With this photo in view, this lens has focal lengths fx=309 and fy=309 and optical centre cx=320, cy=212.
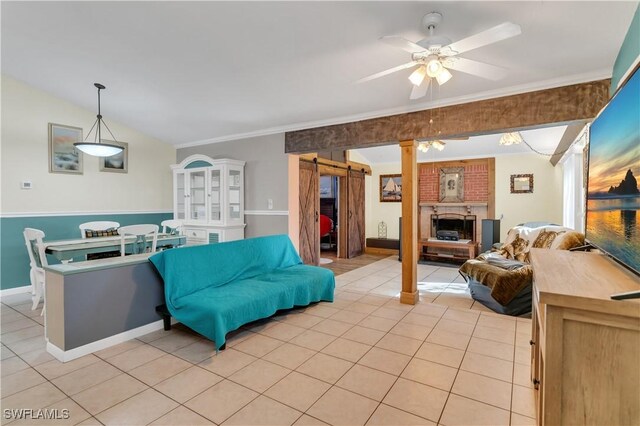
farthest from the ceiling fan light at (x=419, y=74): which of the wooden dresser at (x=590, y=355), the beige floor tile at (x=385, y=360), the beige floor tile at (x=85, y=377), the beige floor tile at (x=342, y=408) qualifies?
the beige floor tile at (x=85, y=377)

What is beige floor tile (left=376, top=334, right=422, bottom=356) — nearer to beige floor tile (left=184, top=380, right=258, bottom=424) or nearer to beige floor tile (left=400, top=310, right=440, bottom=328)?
beige floor tile (left=400, top=310, right=440, bottom=328)

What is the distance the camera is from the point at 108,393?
2.05 metres

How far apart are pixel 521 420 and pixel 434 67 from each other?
230 centimetres

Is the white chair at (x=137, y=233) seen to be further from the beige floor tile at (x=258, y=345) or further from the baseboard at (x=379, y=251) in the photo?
the baseboard at (x=379, y=251)

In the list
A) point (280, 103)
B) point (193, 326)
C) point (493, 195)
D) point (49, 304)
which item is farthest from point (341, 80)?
point (493, 195)

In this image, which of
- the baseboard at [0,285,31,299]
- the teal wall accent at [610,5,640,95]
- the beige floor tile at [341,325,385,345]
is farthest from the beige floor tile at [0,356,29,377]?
the teal wall accent at [610,5,640,95]

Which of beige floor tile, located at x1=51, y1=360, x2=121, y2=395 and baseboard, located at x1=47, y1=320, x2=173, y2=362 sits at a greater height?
baseboard, located at x1=47, y1=320, x2=173, y2=362

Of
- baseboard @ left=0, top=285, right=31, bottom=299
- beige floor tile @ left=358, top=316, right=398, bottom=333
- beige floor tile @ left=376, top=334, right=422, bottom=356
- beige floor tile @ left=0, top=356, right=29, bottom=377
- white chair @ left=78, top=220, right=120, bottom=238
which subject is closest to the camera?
beige floor tile @ left=0, top=356, right=29, bottom=377

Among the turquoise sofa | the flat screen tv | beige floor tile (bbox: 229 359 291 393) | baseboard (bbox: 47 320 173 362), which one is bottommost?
beige floor tile (bbox: 229 359 291 393)

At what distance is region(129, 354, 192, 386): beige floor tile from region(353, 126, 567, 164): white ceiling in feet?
19.9

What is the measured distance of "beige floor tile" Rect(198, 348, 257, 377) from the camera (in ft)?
7.62

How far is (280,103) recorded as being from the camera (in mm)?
4113

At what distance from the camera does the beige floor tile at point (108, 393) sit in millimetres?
1927

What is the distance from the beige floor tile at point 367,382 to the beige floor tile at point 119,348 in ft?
6.13
